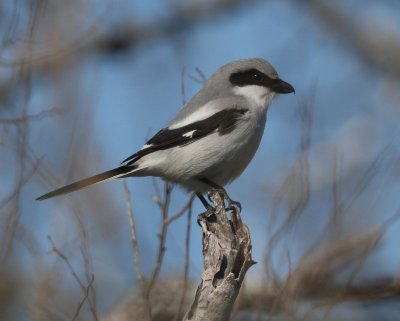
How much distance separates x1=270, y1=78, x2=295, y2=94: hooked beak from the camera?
4820mm

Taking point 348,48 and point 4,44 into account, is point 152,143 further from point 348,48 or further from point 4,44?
point 348,48

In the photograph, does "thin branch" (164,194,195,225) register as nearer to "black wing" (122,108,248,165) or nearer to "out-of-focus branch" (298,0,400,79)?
"black wing" (122,108,248,165)

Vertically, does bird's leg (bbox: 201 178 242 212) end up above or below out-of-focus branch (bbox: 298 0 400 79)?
below

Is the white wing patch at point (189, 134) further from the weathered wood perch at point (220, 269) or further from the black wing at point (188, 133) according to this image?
the weathered wood perch at point (220, 269)

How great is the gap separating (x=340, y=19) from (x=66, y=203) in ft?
15.8

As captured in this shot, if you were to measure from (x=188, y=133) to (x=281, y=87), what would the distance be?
0.76 meters

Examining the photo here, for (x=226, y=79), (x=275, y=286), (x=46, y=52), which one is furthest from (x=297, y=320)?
(x=46, y=52)

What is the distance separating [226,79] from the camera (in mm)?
4938

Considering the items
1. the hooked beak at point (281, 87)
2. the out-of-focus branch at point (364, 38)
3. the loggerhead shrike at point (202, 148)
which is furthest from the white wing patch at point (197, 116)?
the out-of-focus branch at point (364, 38)

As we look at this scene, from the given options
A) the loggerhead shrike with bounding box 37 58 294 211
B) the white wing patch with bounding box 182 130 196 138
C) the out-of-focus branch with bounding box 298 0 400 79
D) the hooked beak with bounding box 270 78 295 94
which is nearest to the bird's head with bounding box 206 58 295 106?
the hooked beak with bounding box 270 78 295 94

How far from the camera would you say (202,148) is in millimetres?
4422

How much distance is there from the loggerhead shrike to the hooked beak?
0.73 feet

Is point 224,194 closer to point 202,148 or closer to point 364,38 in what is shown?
point 202,148

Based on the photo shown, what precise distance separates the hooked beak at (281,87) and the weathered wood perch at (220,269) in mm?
1508
